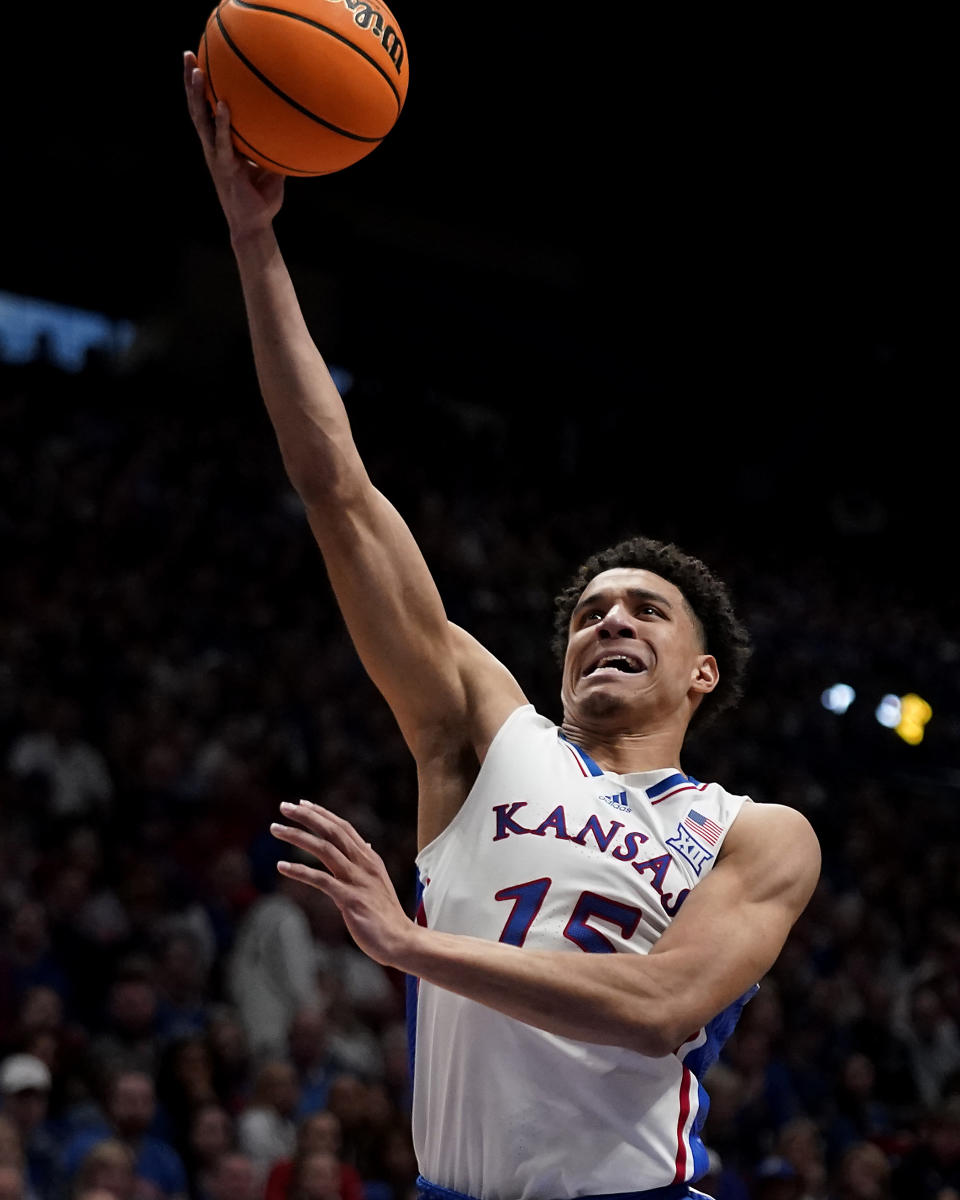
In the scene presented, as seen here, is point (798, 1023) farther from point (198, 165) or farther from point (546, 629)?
point (198, 165)

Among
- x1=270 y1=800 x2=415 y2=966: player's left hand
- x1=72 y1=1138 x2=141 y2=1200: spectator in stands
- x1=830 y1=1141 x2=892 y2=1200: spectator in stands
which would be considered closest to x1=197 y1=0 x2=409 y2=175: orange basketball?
x1=270 y1=800 x2=415 y2=966: player's left hand

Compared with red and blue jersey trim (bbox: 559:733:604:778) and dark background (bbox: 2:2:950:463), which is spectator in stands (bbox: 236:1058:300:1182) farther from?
dark background (bbox: 2:2:950:463)

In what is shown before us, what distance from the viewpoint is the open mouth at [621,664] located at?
9.66ft

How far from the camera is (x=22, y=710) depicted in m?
8.07

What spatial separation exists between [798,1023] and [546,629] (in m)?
3.70

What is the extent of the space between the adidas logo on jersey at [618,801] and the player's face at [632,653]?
22 centimetres

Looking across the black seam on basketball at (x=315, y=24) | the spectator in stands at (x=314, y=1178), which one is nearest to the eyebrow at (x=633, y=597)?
the black seam on basketball at (x=315, y=24)

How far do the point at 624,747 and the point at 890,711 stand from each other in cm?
1059

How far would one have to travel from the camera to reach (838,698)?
13.0 metres

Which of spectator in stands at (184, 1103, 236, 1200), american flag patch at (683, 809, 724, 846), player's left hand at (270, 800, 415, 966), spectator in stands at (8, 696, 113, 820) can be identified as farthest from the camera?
spectator in stands at (8, 696, 113, 820)

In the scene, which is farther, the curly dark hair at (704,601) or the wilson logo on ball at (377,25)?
the curly dark hair at (704,601)

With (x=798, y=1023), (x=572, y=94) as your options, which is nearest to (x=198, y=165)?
(x=572, y=94)

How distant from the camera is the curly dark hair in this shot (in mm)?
3188

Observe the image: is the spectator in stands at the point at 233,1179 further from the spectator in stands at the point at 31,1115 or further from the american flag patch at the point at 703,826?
the american flag patch at the point at 703,826
